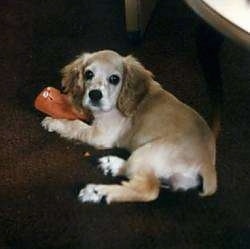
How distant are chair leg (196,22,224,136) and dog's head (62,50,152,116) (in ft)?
0.69

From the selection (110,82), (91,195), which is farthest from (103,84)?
(91,195)

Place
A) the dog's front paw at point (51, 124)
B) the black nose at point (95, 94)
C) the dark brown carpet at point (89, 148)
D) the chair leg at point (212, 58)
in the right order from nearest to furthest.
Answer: the chair leg at point (212, 58), the dark brown carpet at point (89, 148), the black nose at point (95, 94), the dog's front paw at point (51, 124)

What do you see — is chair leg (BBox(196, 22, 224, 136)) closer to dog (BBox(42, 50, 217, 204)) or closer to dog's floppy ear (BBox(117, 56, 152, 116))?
dog (BBox(42, 50, 217, 204))

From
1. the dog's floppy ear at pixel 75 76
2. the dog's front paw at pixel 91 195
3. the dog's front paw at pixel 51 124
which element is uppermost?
the dog's floppy ear at pixel 75 76

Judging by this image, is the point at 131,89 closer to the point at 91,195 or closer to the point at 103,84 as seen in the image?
Result: the point at 103,84

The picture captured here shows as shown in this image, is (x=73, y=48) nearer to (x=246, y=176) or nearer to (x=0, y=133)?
(x=0, y=133)

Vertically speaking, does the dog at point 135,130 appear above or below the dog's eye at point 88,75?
below

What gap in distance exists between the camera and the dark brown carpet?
1.43 meters

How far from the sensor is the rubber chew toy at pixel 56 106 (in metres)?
1.77

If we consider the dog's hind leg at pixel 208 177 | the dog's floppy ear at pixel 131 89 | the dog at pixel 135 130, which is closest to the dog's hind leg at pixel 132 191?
the dog at pixel 135 130

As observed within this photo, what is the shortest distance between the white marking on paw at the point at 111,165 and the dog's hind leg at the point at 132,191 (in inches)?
3.7

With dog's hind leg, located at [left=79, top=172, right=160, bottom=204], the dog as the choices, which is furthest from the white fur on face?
dog's hind leg, located at [left=79, top=172, right=160, bottom=204]

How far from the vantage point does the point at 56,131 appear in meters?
1.74

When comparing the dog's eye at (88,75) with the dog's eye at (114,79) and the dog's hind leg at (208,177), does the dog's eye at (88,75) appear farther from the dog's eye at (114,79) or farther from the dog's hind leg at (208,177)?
the dog's hind leg at (208,177)
